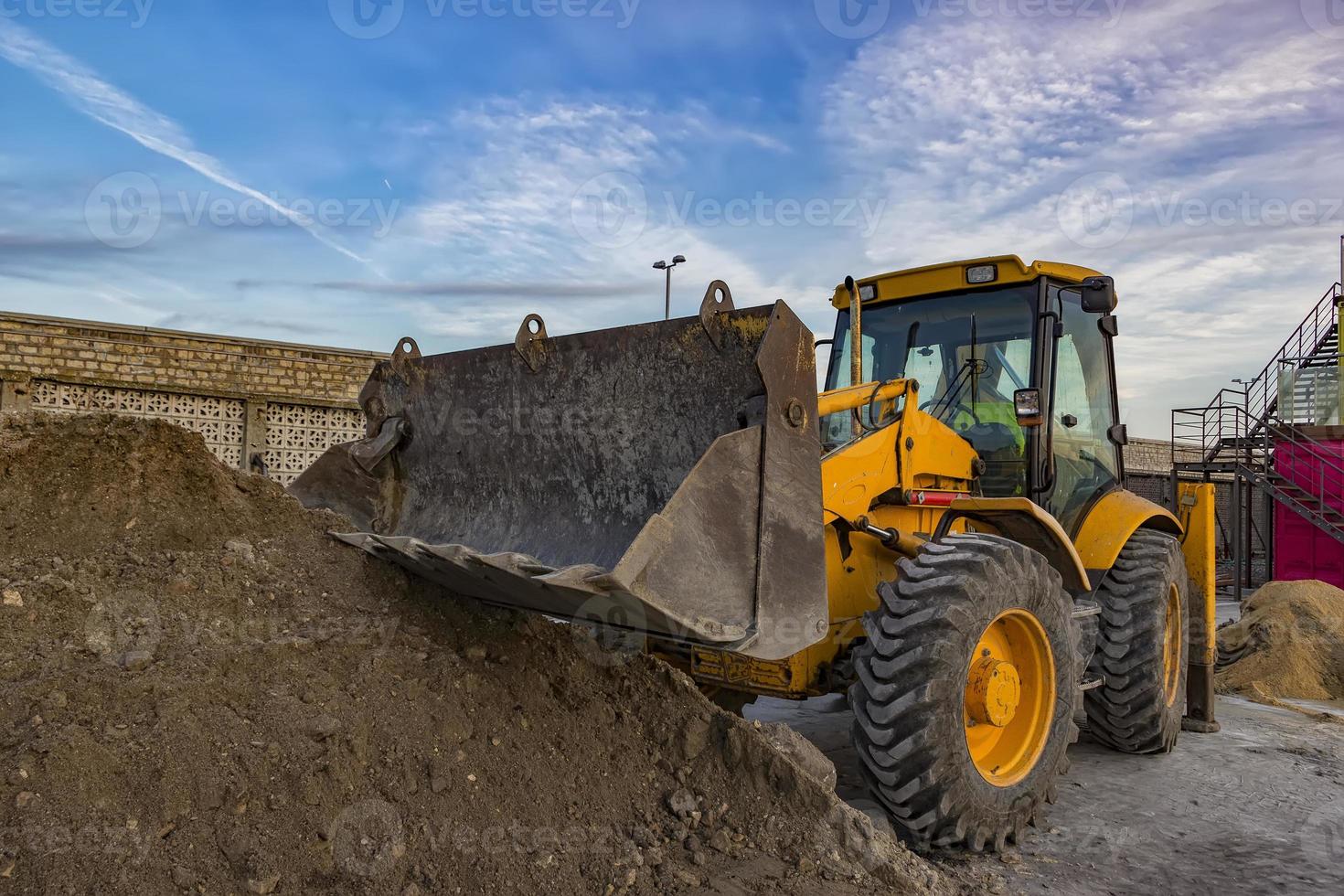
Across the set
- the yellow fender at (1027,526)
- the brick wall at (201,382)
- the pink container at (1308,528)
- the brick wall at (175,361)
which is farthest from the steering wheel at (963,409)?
the pink container at (1308,528)

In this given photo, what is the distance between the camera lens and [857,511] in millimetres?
4367

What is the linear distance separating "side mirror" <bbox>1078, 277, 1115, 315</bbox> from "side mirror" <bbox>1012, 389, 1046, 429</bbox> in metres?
0.52

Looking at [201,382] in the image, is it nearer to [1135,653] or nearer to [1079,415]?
[1079,415]

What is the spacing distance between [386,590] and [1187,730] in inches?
211

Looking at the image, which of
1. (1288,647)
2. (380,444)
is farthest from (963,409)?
(1288,647)

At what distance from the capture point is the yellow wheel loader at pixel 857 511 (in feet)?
10.8

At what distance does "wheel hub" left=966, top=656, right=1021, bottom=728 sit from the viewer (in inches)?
156

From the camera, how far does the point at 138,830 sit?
2.72 m

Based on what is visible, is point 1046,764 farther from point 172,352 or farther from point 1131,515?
point 172,352

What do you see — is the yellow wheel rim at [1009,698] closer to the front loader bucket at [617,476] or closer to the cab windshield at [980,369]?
the front loader bucket at [617,476]

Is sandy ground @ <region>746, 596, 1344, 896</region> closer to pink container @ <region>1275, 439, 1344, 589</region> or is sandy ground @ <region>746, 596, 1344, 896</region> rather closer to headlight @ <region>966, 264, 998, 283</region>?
headlight @ <region>966, 264, 998, 283</region>

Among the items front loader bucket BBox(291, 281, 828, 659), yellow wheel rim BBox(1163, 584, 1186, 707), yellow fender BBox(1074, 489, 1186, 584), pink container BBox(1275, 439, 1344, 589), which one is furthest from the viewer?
pink container BBox(1275, 439, 1344, 589)

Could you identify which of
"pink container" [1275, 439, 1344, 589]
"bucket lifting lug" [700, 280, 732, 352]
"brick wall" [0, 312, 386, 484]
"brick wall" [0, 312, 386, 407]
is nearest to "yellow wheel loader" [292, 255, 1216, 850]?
"bucket lifting lug" [700, 280, 732, 352]

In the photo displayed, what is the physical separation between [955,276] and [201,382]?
42.1 ft
